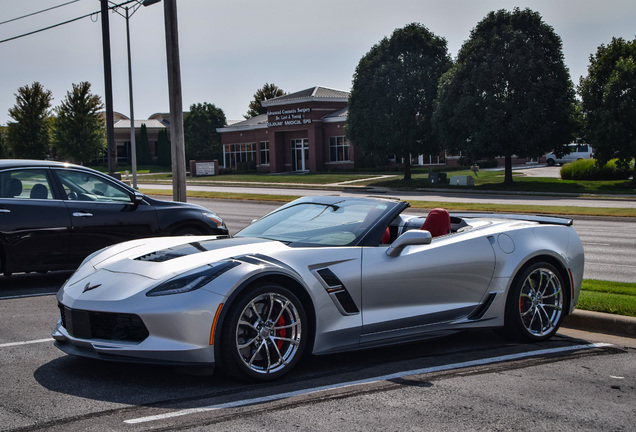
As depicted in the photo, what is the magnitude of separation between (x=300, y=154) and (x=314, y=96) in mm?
6383

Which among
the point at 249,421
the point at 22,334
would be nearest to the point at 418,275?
the point at 249,421

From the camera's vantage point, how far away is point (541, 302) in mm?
6703

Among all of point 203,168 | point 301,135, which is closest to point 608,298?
point 301,135

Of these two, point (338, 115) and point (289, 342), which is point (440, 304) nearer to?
point (289, 342)

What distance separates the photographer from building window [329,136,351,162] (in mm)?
60531

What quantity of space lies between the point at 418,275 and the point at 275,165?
5956 centimetres

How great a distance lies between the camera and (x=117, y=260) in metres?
5.79

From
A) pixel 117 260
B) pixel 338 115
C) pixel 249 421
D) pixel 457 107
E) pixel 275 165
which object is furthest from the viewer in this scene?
pixel 275 165

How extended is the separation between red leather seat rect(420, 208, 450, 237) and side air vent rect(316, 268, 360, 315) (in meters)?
1.42

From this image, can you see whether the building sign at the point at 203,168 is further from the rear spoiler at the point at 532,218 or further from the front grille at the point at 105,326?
the front grille at the point at 105,326

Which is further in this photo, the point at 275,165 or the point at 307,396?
the point at 275,165

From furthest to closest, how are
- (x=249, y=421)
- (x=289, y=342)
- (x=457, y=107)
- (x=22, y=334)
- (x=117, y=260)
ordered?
(x=457, y=107)
(x=22, y=334)
(x=117, y=260)
(x=289, y=342)
(x=249, y=421)

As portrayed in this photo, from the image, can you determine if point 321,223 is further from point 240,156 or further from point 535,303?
point 240,156

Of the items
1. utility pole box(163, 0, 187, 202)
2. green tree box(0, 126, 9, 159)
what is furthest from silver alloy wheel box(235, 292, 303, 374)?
green tree box(0, 126, 9, 159)
